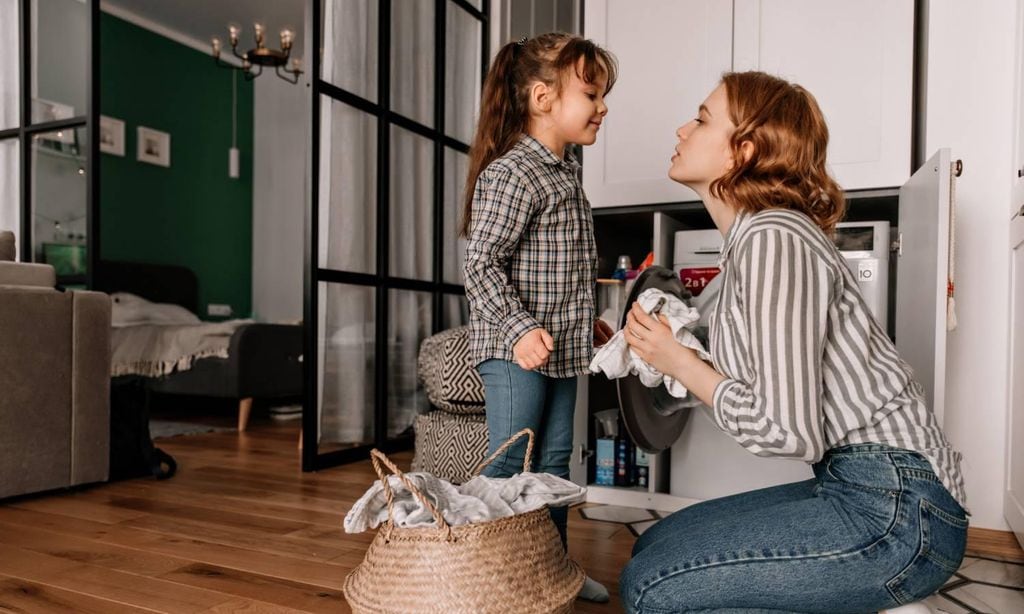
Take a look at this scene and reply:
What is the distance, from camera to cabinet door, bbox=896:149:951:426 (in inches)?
59.9

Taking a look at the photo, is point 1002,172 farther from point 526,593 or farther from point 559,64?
point 526,593

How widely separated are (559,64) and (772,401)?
824 mm

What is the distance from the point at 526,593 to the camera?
1.00m

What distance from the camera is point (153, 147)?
5.32 metres

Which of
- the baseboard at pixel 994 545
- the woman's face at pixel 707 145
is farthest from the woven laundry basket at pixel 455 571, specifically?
the baseboard at pixel 994 545

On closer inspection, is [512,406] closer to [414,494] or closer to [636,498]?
[414,494]

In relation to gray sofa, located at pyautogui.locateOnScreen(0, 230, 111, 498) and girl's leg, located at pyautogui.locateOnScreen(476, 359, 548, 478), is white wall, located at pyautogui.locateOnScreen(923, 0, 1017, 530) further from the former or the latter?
gray sofa, located at pyautogui.locateOnScreen(0, 230, 111, 498)

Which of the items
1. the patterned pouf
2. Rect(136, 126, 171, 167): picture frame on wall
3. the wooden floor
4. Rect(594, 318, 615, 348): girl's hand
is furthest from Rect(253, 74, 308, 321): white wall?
Rect(594, 318, 615, 348): girl's hand

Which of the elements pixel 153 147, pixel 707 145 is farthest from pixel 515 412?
pixel 153 147

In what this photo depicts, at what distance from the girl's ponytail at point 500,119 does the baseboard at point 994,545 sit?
4.63 ft

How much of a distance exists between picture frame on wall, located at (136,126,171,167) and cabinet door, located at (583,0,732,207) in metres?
3.94

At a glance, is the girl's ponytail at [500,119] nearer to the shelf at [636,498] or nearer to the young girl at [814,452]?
the young girl at [814,452]

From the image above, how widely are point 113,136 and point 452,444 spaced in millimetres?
3916

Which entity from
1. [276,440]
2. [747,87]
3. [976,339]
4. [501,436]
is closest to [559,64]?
[747,87]
